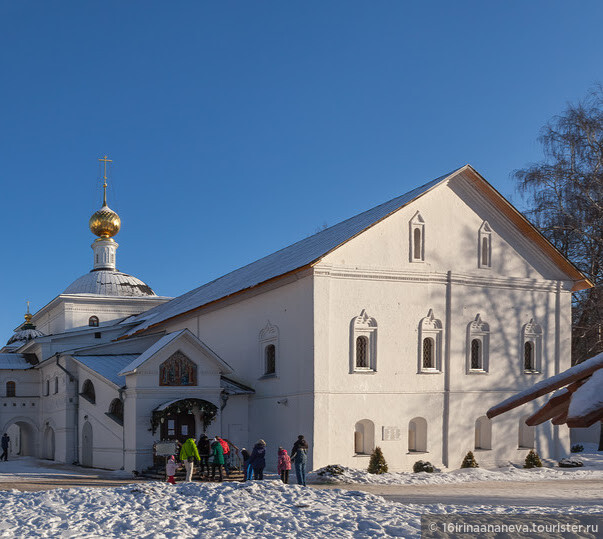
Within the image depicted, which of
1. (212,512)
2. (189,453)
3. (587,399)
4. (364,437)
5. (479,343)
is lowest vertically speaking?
(364,437)

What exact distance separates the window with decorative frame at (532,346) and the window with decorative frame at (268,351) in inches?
333

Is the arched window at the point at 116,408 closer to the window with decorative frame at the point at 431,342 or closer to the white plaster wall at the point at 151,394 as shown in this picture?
the white plaster wall at the point at 151,394

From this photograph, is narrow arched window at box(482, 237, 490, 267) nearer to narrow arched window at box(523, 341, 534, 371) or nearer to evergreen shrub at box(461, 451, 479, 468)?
narrow arched window at box(523, 341, 534, 371)

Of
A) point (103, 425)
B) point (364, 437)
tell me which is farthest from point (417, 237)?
point (103, 425)

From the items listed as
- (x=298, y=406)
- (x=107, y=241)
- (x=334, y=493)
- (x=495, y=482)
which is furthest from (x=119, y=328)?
(x=334, y=493)

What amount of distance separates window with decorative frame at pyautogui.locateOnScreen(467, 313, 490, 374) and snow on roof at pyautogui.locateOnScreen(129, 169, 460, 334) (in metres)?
4.67

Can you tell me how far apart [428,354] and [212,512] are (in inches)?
514

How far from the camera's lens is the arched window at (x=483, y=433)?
2589 centimetres

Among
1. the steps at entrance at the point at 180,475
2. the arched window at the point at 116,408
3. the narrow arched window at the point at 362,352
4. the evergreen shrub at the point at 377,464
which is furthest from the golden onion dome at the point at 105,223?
the evergreen shrub at the point at 377,464

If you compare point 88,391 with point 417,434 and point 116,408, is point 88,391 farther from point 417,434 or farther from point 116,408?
point 417,434

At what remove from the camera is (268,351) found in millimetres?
26234

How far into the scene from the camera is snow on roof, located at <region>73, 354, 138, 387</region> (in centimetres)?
2645

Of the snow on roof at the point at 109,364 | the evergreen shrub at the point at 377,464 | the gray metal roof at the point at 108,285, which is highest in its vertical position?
the gray metal roof at the point at 108,285

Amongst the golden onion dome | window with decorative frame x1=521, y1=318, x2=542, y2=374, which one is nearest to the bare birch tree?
window with decorative frame x1=521, y1=318, x2=542, y2=374
